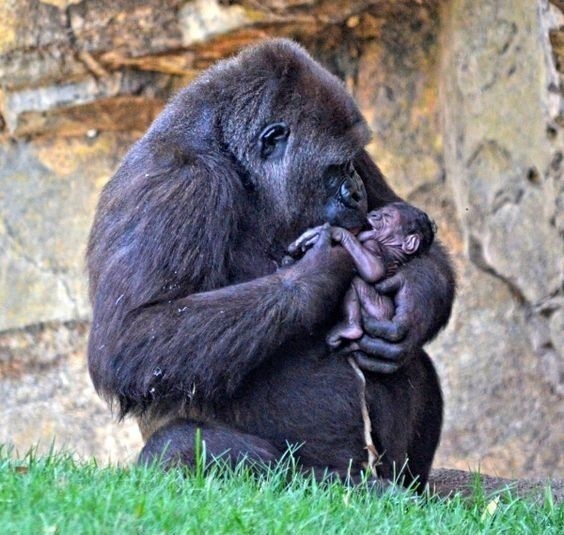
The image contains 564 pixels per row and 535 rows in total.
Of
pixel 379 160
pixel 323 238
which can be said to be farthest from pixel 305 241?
pixel 379 160

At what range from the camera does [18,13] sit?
713 cm

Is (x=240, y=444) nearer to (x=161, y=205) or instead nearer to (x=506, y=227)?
(x=161, y=205)

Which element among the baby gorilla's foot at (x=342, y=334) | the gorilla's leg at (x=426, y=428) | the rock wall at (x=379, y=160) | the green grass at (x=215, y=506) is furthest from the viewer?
the rock wall at (x=379, y=160)

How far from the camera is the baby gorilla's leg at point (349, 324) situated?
484 centimetres

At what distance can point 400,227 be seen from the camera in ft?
16.8

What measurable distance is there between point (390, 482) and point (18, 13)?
3708 millimetres

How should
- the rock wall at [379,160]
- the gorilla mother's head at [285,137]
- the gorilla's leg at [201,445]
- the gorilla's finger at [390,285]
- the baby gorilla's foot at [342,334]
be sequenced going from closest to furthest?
the gorilla's leg at [201,445], the baby gorilla's foot at [342,334], the gorilla's finger at [390,285], the gorilla mother's head at [285,137], the rock wall at [379,160]

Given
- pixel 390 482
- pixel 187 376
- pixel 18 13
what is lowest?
pixel 390 482

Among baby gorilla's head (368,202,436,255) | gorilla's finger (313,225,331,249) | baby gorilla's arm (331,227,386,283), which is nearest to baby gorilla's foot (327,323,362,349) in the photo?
baby gorilla's arm (331,227,386,283)

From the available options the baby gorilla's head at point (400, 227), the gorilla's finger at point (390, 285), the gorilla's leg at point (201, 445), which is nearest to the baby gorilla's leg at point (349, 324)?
the gorilla's finger at point (390, 285)

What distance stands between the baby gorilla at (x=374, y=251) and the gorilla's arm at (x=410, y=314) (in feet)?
0.12

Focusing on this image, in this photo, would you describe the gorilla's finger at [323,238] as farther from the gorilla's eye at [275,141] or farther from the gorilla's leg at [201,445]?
the gorilla's leg at [201,445]

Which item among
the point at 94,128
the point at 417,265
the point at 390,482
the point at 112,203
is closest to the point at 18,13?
the point at 94,128

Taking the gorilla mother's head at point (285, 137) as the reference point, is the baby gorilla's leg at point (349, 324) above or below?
below
